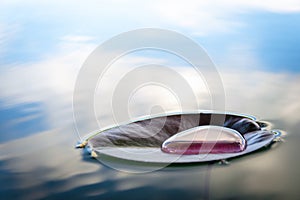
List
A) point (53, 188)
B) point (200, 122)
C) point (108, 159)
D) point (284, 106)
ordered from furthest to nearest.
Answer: point (284, 106) → point (200, 122) → point (108, 159) → point (53, 188)

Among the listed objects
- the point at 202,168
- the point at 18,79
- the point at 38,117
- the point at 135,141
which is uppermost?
the point at 18,79

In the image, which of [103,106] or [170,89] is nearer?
[103,106]

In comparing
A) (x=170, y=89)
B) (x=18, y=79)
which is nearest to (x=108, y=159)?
(x=170, y=89)

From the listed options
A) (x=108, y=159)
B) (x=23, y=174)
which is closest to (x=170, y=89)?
(x=108, y=159)

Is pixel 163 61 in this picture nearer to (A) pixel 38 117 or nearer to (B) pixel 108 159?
(A) pixel 38 117

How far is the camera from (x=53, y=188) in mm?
1094

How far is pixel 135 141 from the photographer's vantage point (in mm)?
1282

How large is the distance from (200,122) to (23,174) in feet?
2.00

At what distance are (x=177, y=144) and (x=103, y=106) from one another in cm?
51

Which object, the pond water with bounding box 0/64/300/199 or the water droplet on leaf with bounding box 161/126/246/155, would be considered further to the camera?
the water droplet on leaf with bounding box 161/126/246/155

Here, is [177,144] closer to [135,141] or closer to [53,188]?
[135,141]

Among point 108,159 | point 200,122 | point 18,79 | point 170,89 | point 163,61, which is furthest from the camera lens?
point 163,61

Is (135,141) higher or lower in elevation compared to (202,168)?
higher

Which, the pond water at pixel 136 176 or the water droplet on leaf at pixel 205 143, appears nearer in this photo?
the pond water at pixel 136 176
